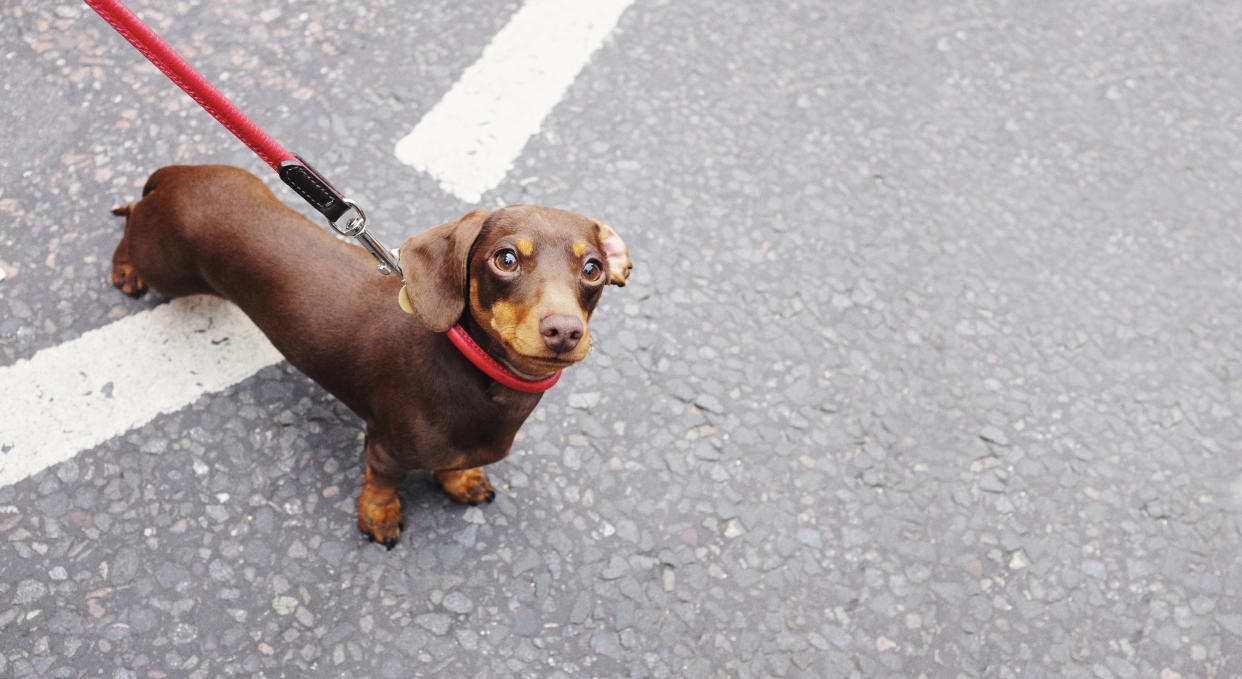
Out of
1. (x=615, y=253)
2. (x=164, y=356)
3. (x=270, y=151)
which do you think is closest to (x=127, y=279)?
(x=164, y=356)

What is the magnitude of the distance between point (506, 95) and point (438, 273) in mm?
2145

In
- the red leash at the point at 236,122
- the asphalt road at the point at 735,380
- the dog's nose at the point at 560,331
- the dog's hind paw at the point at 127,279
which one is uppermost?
the red leash at the point at 236,122

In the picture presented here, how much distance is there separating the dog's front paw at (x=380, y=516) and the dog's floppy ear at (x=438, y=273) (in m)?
0.91

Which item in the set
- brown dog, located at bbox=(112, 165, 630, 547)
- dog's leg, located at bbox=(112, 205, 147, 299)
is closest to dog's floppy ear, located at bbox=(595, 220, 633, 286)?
brown dog, located at bbox=(112, 165, 630, 547)

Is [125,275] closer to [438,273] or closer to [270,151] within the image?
[270,151]

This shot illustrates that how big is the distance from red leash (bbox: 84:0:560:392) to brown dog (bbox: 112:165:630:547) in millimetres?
50

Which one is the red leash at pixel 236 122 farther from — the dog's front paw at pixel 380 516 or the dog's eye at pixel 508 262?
the dog's front paw at pixel 380 516

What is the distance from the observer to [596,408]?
348 centimetres

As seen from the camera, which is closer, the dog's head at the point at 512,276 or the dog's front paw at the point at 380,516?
the dog's head at the point at 512,276

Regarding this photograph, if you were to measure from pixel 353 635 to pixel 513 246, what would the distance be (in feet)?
4.72

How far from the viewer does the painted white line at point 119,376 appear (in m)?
3.08

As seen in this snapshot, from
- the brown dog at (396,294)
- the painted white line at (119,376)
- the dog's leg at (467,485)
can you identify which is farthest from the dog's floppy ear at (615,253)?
the painted white line at (119,376)

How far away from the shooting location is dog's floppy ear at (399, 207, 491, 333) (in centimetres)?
227

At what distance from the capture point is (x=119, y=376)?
3.24 m
